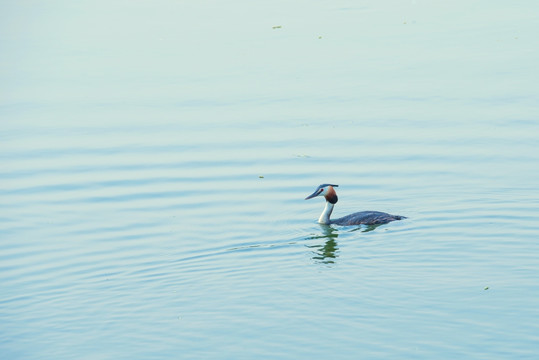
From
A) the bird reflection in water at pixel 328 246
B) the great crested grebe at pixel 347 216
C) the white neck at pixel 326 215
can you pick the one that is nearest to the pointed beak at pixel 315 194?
the great crested grebe at pixel 347 216

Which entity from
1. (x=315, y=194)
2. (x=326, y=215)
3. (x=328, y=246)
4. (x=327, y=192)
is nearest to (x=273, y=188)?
(x=315, y=194)

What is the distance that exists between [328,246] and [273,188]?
303 cm

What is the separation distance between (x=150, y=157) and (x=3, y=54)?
1409 centimetres

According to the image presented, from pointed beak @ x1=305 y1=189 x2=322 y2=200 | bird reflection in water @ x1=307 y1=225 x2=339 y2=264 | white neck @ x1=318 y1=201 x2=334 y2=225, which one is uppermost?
pointed beak @ x1=305 y1=189 x2=322 y2=200

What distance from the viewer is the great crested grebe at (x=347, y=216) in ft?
52.1

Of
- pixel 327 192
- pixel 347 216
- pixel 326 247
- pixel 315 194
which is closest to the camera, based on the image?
pixel 326 247

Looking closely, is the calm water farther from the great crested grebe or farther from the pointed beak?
the pointed beak

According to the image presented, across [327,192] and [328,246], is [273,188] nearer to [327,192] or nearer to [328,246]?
[327,192]

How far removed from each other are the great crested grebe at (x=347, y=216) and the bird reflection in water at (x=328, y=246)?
117mm

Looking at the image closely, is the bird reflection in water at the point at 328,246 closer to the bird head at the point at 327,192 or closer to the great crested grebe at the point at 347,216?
the great crested grebe at the point at 347,216

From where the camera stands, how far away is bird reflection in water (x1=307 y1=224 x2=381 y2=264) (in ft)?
48.3

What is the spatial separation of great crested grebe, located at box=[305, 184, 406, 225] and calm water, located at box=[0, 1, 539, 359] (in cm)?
21

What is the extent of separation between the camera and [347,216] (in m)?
16.7

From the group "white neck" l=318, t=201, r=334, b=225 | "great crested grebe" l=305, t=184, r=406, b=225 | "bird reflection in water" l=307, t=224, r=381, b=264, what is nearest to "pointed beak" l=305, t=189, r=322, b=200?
"great crested grebe" l=305, t=184, r=406, b=225
